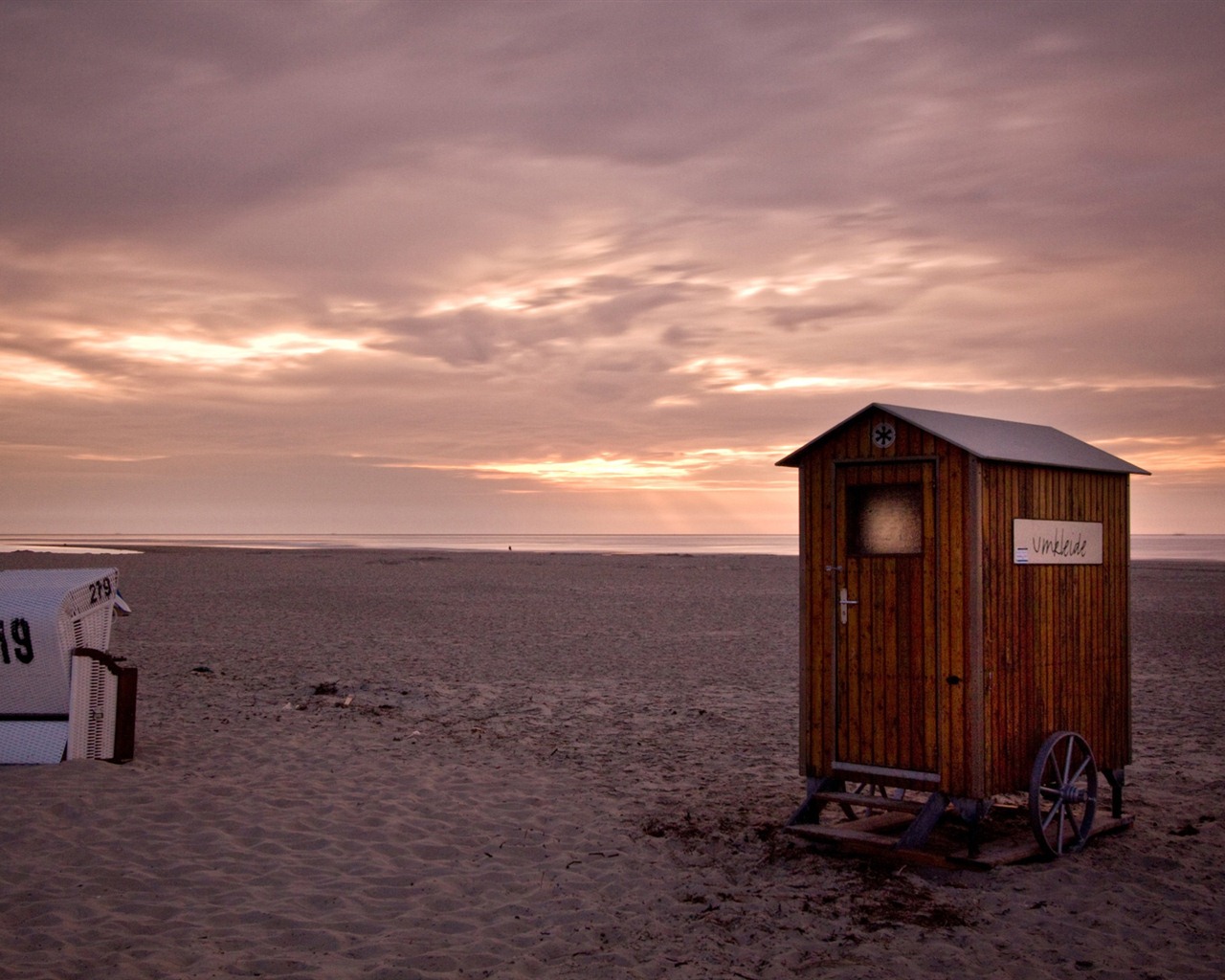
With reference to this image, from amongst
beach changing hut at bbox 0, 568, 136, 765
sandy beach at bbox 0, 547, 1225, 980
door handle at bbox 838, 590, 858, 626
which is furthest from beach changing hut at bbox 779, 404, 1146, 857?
beach changing hut at bbox 0, 568, 136, 765

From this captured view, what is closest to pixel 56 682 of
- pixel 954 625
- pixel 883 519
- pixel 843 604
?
pixel 843 604

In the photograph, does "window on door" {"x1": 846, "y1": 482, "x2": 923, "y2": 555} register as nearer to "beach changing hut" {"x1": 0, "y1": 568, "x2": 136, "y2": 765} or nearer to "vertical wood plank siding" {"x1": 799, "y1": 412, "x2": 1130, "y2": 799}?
"vertical wood plank siding" {"x1": 799, "y1": 412, "x2": 1130, "y2": 799}

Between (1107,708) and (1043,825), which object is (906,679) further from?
(1107,708)

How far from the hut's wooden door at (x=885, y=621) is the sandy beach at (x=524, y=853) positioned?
844 mm

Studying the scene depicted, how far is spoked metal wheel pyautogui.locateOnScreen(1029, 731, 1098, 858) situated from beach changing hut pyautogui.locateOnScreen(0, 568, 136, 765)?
7.68 metres

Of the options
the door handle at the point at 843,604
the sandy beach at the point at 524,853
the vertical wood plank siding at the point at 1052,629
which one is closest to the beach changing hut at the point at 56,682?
the sandy beach at the point at 524,853

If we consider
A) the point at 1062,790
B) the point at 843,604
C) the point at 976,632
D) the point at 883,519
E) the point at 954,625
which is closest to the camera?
the point at 976,632

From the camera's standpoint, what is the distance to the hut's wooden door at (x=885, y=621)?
24.4 feet

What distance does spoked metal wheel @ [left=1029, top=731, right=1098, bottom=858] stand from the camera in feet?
24.0

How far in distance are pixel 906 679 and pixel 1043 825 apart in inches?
54.9

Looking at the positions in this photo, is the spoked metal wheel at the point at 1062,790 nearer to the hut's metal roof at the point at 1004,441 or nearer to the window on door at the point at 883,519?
the window on door at the point at 883,519

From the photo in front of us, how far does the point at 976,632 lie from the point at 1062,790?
4.90ft

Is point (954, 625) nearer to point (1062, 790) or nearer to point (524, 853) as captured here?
point (1062, 790)

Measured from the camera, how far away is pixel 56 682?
884 centimetres
